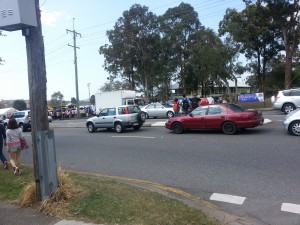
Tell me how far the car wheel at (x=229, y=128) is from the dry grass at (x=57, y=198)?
925 centimetres

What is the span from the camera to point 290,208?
5414mm

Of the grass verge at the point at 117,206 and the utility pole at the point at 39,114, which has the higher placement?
the utility pole at the point at 39,114

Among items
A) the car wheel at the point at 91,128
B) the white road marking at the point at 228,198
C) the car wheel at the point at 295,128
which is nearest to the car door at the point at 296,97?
the car wheel at the point at 295,128

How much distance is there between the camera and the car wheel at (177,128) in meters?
15.9

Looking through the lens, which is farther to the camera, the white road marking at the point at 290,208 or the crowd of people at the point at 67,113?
the crowd of people at the point at 67,113

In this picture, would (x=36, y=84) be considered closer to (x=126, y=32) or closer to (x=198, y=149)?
(x=198, y=149)

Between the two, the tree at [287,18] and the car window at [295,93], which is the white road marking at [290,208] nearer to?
the car window at [295,93]

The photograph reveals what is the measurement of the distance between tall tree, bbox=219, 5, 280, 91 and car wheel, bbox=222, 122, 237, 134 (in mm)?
24810

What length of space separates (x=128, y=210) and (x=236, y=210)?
1854mm

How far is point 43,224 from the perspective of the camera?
4.82 m

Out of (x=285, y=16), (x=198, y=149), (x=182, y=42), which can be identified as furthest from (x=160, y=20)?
(x=198, y=149)

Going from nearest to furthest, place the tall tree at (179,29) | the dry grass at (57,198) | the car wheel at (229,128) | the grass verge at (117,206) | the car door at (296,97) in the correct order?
1. the grass verge at (117,206)
2. the dry grass at (57,198)
3. the car wheel at (229,128)
4. the car door at (296,97)
5. the tall tree at (179,29)

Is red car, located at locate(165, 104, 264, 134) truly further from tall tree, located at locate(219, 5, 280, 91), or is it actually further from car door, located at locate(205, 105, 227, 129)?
tall tree, located at locate(219, 5, 280, 91)

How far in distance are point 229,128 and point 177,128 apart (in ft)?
9.25
